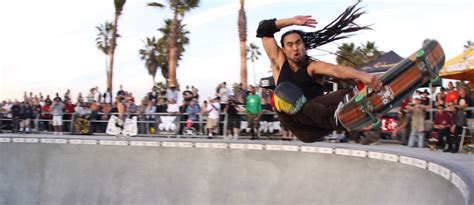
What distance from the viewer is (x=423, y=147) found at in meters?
11.7

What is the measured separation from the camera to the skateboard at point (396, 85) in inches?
210

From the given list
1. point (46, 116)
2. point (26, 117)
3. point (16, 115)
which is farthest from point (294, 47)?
point (16, 115)

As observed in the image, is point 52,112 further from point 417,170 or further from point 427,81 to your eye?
point 427,81

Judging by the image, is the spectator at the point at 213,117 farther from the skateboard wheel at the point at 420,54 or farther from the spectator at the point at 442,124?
the skateboard wheel at the point at 420,54

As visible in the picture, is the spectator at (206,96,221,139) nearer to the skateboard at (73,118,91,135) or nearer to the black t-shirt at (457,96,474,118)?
the skateboard at (73,118,91,135)

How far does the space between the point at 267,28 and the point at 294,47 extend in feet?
1.09

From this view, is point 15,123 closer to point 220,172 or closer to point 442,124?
point 220,172

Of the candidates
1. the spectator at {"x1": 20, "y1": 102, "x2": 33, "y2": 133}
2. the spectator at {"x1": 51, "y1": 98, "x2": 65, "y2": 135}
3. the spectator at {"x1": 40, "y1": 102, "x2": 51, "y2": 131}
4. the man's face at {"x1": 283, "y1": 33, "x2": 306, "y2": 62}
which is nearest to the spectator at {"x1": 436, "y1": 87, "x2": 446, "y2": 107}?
the man's face at {"x1": 283, "y1": 33, "x2": 306, "y2": 62}

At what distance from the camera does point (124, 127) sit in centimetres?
1634

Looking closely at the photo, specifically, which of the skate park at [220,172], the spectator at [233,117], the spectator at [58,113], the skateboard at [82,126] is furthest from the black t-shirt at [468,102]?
the spectator at [58,113]

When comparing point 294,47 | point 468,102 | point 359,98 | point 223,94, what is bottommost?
point 359,98

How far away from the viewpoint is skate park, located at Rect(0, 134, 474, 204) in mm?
8500

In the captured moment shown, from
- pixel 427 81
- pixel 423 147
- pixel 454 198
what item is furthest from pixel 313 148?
pixel 427 81

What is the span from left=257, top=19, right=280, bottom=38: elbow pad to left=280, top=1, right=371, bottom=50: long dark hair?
15cm
